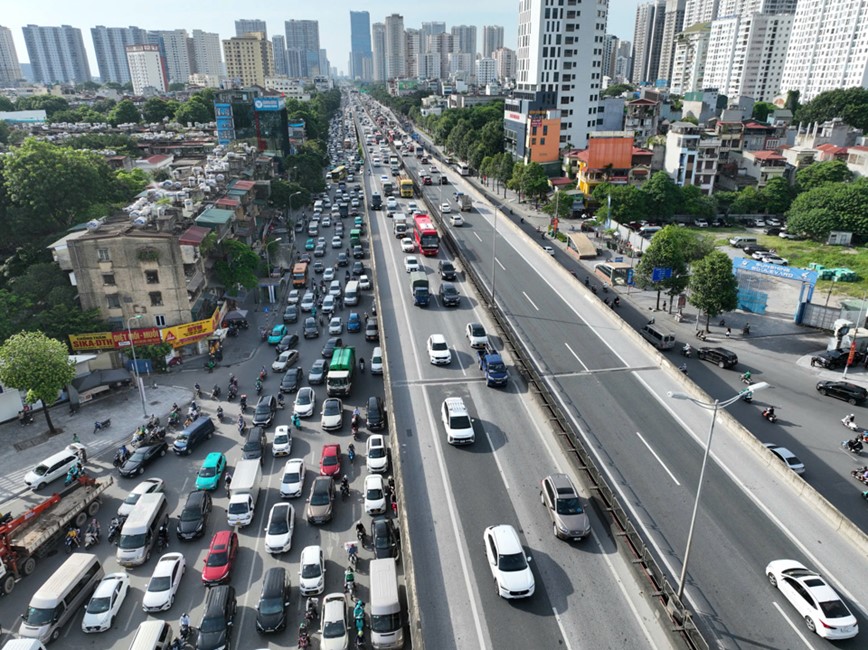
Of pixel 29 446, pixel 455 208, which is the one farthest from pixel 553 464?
pixel 455 208

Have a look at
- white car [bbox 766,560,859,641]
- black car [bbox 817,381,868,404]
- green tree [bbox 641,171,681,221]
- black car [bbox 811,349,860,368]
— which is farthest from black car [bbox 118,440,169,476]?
green tree [bbox 641,171,681,221]

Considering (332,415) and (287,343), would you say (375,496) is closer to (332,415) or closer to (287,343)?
(332,415)

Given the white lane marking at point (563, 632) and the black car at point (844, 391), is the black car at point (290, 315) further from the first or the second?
the black car at point (844, 391)

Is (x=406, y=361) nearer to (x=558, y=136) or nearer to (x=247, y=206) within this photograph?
(x=247, y=206)

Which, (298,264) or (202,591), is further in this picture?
(298,264)

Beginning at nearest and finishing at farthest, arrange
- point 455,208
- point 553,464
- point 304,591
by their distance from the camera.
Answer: point 304,591 → point 553,464 → point 455,208

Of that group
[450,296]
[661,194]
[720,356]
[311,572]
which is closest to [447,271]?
[450,296]
